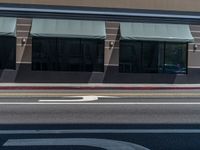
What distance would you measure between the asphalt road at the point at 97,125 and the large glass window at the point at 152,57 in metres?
11.3

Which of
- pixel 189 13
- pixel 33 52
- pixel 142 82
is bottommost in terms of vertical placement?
pixel 142 82

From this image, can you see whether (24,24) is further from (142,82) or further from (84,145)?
(84,145)

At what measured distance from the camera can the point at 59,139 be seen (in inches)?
342

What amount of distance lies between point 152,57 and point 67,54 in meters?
4.60

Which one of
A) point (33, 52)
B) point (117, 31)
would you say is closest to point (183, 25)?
point (117, 31)

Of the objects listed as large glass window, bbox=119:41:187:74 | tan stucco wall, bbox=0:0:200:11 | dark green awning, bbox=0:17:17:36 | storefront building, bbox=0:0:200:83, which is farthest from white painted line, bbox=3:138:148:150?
tan stucco wall, bbox=0:0:200:11

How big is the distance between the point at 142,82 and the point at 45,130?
17.3 meters

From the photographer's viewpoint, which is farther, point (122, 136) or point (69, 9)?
Result: point (69, 9)

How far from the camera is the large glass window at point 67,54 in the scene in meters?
26.0

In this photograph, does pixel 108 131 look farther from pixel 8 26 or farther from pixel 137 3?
pixel 137 3

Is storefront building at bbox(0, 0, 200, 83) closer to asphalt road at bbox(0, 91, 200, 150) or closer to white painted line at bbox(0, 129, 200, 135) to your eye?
asphalt road at bbox(0, 91, 200, 150)

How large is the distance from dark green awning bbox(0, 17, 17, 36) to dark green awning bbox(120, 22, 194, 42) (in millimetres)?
5479

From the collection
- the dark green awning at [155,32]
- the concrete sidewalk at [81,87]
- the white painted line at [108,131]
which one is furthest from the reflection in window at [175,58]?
the white painted line at [108,131]

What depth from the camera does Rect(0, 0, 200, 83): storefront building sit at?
25.6m
